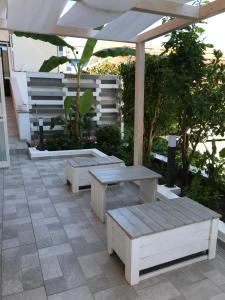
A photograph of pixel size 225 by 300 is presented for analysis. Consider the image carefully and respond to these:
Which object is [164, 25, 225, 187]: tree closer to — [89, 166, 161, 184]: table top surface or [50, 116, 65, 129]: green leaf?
[89, 166, 161, 184]: table top surface

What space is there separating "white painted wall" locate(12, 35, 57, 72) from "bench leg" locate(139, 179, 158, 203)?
939 cm

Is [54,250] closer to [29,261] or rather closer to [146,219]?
[29,261]

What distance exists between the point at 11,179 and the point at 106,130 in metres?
2.97

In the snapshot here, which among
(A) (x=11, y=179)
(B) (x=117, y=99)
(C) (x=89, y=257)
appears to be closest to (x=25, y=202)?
(A) (x=11, y=179)

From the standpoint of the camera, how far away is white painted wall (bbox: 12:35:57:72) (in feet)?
35.7

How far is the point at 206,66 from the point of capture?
11.9 ft

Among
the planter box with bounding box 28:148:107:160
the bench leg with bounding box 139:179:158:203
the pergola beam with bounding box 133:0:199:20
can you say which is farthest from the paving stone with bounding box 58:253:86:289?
the planter box with bounding box 28:148:107:160

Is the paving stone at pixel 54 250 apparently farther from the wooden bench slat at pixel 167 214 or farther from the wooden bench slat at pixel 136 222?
the wooden bench slat at pixel 167 214

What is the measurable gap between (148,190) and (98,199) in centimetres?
77

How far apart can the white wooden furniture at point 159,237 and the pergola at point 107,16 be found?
1.94 m

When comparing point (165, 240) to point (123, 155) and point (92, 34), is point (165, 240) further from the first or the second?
point (123, 155)

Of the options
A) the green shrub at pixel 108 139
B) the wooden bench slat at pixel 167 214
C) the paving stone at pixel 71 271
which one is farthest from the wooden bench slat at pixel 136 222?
the green shrub at pixel 108 139

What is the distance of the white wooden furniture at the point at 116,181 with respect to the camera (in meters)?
3.16

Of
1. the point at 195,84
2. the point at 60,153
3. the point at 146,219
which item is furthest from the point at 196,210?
the point at 60,153
